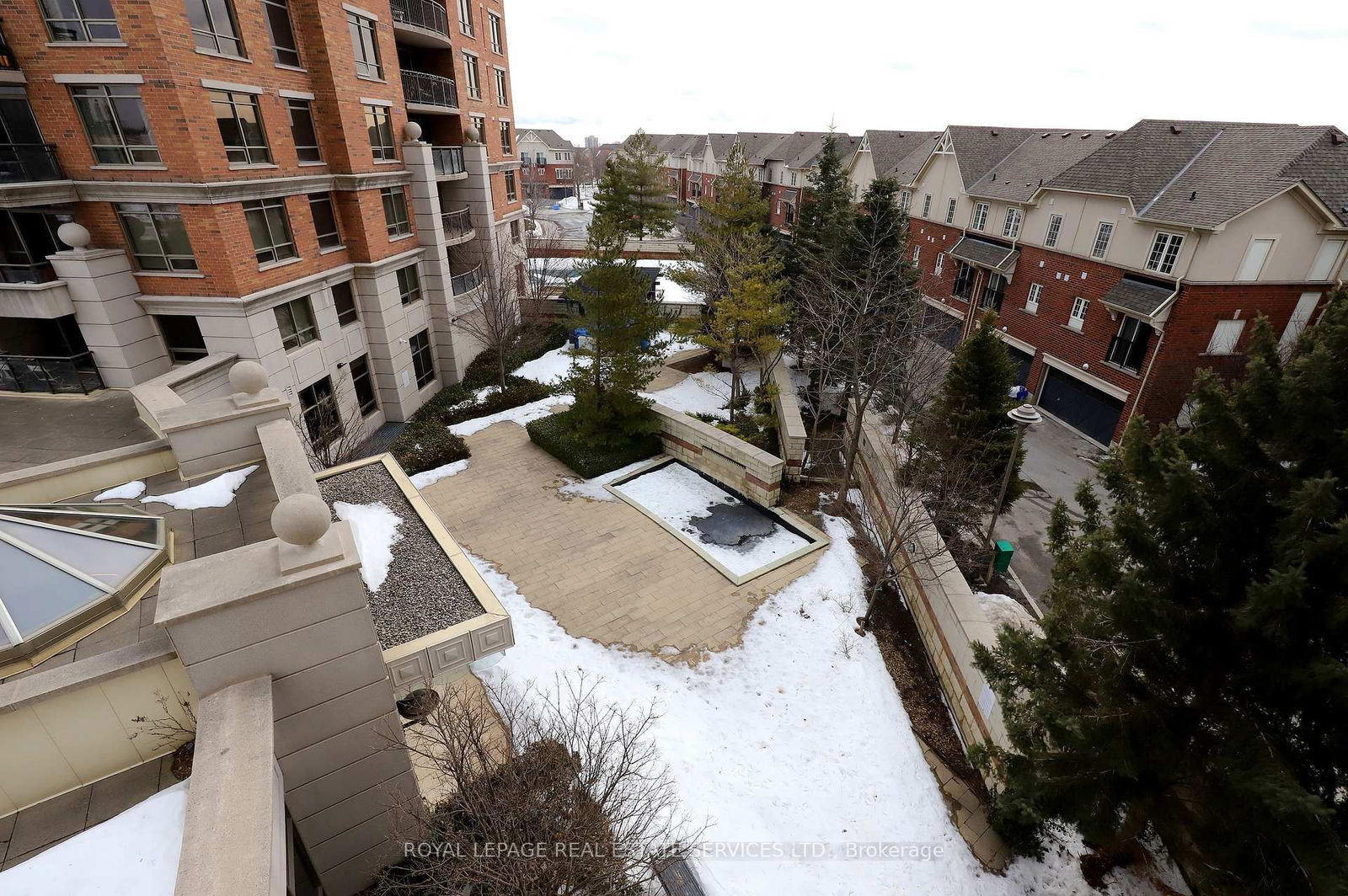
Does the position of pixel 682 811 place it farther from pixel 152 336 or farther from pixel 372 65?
pixel 372 65

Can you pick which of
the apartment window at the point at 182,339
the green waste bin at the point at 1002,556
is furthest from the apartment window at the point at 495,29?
the green waste bin at the point at 1002,556

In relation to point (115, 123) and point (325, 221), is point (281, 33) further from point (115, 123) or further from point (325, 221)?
point (115, 123)

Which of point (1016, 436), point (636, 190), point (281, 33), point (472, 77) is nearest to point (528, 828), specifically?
point (1016, 436)

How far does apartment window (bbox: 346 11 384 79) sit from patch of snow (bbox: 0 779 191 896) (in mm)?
22302

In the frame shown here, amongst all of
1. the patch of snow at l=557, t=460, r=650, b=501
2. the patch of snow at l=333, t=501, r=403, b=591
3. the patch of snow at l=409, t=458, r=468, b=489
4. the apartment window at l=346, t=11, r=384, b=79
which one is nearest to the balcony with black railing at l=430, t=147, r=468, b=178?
the apartment window at l=346, t=11, r=384, b=79

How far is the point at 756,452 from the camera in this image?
1762 cm

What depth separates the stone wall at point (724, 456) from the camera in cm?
1738

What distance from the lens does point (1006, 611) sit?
13836mm

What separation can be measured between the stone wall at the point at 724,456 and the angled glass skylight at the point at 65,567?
13328 mm

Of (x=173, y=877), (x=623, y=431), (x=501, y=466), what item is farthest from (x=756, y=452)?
(x=173, y=877)

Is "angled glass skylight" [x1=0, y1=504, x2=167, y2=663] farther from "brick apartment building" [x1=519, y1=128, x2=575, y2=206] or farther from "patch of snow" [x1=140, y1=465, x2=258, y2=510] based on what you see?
"brick apartment building" [x1=519, y1=128, x2=575, y2=206]

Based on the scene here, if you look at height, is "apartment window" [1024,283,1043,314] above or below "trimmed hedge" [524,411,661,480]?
above

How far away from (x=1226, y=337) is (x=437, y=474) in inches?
1087

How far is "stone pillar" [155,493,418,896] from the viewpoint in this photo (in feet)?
18.9
